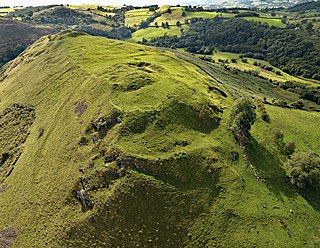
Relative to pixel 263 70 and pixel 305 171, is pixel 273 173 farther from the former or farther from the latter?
pixel 263 70

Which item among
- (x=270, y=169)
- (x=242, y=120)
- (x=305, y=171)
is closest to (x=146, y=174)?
(x=242, y=120)

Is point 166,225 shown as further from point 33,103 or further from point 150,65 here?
point 33,103

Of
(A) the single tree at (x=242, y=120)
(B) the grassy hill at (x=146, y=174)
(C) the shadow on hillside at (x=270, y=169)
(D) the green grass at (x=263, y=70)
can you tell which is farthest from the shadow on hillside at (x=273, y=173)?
(D) the green grass at (x=263, y=70)

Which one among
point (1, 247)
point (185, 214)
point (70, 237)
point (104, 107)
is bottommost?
point (1, 247)

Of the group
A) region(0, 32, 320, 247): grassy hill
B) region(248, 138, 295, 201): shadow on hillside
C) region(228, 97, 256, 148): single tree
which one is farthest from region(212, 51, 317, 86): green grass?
region(248, 138, 295, 201): shadow on hillside

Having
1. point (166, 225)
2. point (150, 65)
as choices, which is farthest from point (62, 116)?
point (166, 225)

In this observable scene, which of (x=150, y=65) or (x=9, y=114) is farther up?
(x=150, y=65)
